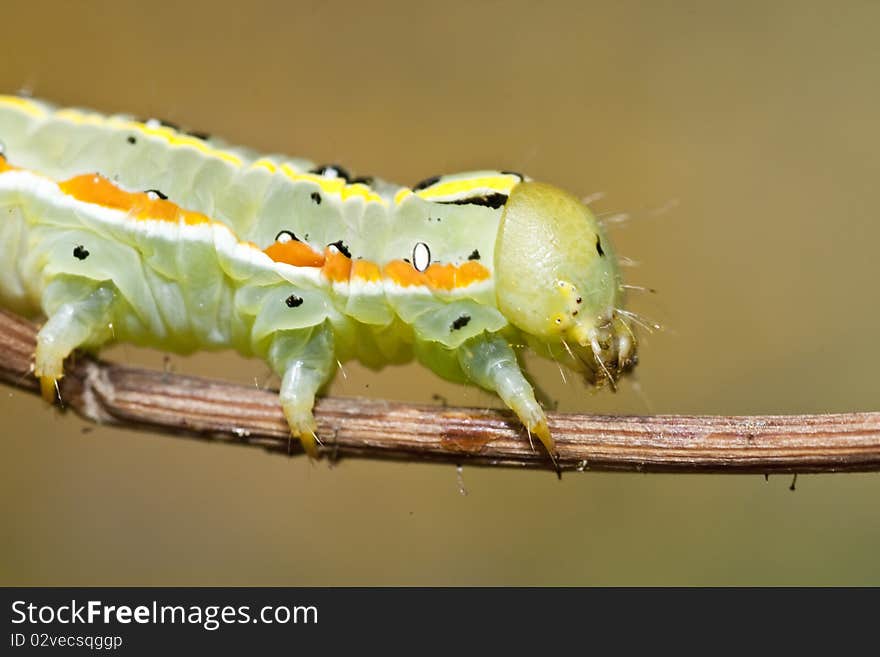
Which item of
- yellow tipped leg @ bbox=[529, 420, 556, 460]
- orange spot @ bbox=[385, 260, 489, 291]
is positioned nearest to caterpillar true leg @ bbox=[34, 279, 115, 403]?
orange spot @ bbox=[385, 260, 489, 291]

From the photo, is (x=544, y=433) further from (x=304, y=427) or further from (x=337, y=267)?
(x=337, y=267)

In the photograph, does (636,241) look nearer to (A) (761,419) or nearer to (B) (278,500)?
(B) (278,500)

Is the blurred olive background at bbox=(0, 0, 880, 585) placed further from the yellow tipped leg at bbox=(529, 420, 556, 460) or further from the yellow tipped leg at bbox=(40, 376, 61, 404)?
the yellow tipped leg at bbox=(40, 376, 61, 404)

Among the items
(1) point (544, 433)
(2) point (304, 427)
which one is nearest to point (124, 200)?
(2) point (304, 427)

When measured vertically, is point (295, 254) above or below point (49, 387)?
above

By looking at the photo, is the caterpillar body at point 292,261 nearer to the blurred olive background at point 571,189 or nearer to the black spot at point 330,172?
the black spot at point 330,172

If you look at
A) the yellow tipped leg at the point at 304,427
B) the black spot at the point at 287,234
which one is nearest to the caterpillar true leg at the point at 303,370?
the yellow tipped leg at the point at 304,427
